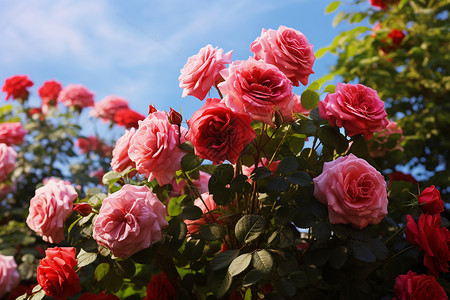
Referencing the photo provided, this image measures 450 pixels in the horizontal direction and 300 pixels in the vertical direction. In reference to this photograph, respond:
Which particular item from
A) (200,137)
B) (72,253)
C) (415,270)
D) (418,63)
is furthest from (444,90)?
(72,253)

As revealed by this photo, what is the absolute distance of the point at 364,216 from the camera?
1079 mm

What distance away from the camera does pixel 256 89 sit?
1060 millimetres

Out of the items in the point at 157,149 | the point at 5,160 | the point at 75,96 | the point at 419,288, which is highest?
the point at 75,96

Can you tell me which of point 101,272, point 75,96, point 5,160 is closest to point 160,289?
point 101,272

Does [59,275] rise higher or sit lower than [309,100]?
lower

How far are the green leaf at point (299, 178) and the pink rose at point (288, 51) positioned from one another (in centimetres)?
27

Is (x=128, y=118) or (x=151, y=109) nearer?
(x=151, y=109)

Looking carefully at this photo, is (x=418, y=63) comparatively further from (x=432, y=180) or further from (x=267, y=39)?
(x=267, y=39)

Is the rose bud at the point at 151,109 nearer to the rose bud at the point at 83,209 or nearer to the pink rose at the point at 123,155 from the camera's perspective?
the pink rose at the point at 123,155

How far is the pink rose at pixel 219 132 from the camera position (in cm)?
106

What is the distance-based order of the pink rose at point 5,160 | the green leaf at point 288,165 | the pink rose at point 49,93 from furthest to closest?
the pink rose at point 49,93 < the pink rose at point 5,160 < the green leaf at point 288,165

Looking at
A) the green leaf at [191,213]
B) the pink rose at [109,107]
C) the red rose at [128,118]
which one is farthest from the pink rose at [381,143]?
the pink rose at [109,107]

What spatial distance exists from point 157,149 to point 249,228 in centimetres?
30

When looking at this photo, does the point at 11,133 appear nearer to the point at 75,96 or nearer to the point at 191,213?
the point at 75,96
